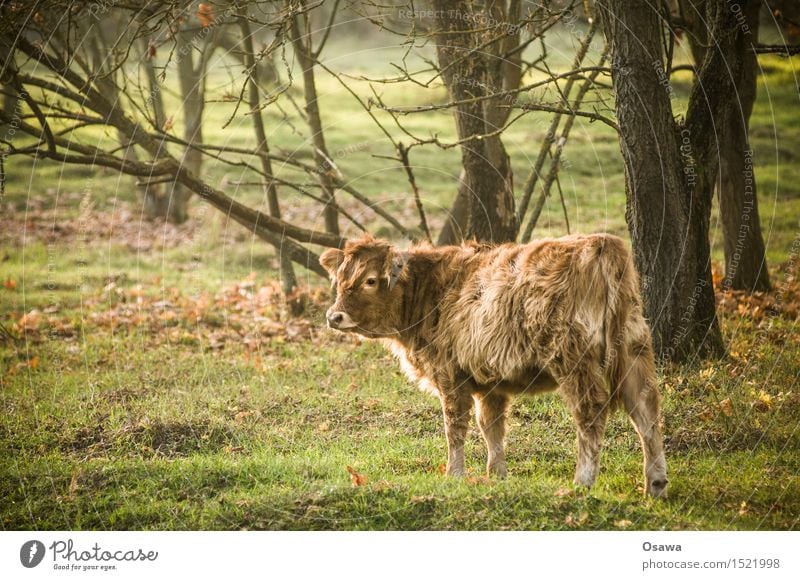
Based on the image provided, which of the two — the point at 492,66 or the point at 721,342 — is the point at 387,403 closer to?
the point at 721,342

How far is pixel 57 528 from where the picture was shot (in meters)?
6.61

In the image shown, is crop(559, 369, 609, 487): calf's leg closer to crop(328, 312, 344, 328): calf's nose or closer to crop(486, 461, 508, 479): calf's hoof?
crop(486, 461, 508, 479): calf's hoof

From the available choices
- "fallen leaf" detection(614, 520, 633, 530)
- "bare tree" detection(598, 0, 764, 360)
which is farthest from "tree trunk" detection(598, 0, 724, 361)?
"fallen leaf" detection(614, 520, 633, 530)

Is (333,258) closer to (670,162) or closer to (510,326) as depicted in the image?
(510,326)

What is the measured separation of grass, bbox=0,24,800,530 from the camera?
6.38 metres

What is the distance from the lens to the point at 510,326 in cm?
668

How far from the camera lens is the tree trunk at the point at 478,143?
10484mm

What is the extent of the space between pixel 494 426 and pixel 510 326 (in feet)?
3.37

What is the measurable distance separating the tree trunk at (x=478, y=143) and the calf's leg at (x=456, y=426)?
148 inches

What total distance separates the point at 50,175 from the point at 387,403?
17.2 meters

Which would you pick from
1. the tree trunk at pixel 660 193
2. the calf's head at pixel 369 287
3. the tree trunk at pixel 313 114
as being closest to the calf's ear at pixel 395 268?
the calf's head at pixel 369 287

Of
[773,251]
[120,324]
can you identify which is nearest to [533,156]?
[773,251]

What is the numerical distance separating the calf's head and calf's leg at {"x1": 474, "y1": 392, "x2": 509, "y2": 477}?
1.09 meters

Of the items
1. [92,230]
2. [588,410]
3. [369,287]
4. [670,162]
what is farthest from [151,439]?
[92,230]
